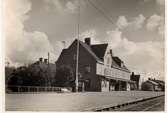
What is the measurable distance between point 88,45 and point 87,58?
0.26 feet

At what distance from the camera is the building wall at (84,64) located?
220cm

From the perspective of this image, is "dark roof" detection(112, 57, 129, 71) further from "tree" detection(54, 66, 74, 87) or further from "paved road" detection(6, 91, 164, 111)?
"tree" detection(54, 66, 74, 87)

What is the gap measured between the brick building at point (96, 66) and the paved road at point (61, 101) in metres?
0.05

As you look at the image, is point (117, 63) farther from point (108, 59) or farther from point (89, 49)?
point (89, 49)

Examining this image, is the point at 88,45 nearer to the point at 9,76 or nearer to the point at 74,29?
the point at 74,29

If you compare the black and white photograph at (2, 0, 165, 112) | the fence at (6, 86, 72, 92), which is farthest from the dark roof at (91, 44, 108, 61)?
the fence at (6, 86, 72, 92)

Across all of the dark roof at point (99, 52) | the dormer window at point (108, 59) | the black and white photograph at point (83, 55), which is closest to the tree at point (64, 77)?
the black and white photograph at point (83, 55)

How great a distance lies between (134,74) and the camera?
2.18 metres

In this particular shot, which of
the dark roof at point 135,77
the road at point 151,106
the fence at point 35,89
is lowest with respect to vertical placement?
the road at point 151,106

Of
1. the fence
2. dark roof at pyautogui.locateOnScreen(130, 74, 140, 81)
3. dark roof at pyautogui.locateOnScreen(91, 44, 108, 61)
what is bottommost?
the fence

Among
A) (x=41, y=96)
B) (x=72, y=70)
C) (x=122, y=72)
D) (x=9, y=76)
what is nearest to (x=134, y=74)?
(x=122, y=72)

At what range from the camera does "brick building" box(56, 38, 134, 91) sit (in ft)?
7.18

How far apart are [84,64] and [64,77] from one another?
145 millimetres

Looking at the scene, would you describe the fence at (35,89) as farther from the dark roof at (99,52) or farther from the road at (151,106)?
the road at (151,106)
